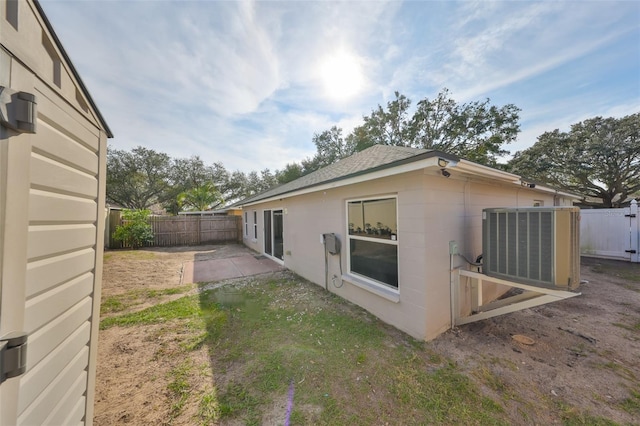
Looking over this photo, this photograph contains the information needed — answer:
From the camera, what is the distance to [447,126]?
18203mm

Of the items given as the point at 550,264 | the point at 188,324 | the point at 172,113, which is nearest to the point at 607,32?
the point at 550,264

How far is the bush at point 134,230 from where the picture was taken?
1162 centimetres

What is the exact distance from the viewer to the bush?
11.6 meters

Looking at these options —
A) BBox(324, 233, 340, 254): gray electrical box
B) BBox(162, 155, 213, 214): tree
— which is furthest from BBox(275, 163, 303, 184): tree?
BBox(324, 233, 340, 254): gray electrical box

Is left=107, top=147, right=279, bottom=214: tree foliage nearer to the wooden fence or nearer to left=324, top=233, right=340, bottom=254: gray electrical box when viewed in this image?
the wooden fence

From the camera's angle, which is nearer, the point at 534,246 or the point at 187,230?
the point at 534,246

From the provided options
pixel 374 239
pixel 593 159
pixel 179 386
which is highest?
pixel 593 159

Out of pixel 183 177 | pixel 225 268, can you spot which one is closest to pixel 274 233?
pixel 225 268

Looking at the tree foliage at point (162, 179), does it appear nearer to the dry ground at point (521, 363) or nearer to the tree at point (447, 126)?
the tree at point (447, 126)

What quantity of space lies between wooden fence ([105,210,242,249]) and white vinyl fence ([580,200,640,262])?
16.5 meters

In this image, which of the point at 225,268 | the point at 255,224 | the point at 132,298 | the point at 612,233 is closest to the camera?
the point at 132,298

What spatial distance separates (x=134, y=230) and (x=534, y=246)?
1516 cm

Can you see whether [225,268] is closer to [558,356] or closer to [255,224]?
[255,224]

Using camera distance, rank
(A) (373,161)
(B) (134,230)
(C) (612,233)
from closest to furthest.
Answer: (A) (373,161), (C) (612,233), (B) (134,230)
